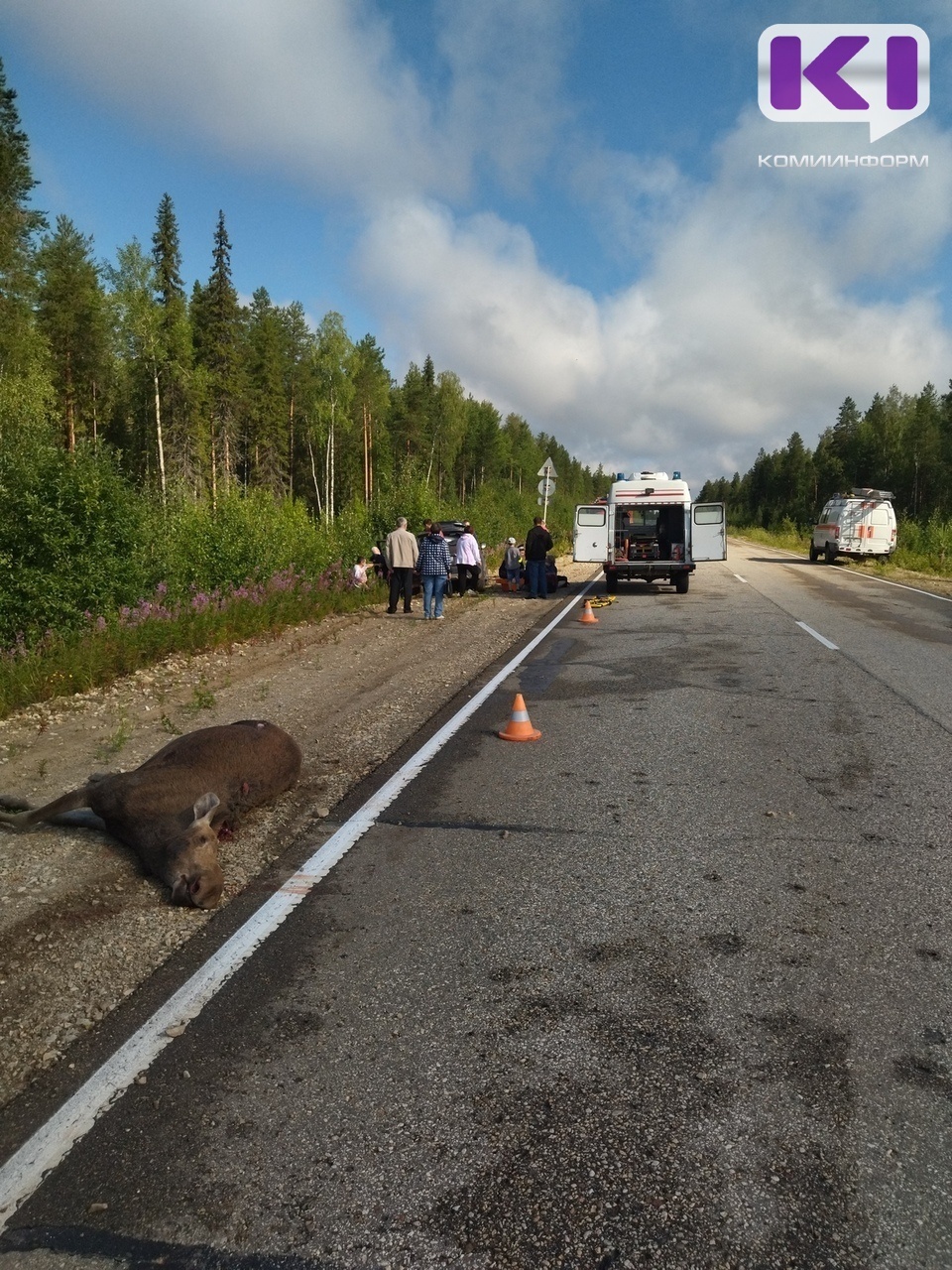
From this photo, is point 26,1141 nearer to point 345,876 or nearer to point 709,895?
point 345,876

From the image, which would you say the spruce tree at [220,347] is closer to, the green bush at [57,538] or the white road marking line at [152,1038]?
the green bush at [57,538]

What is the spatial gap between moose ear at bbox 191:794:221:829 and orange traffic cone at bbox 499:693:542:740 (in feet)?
10.3

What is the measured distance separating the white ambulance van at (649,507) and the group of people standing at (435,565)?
4.15 feet

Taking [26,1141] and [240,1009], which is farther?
[240,1009]

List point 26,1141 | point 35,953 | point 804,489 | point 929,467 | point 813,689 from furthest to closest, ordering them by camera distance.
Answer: point 804,489 → point 929,467 → point 813,689 → point 35,953 → point 26,1141

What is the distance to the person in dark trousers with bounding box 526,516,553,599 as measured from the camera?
20031 millimetres

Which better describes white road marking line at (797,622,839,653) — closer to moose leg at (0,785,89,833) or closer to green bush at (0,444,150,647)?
green bush at (0,444,150,647)

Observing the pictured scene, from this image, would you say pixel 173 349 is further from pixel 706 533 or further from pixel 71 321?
pixel 706 533

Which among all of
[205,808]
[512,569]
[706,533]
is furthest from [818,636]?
[205,808]

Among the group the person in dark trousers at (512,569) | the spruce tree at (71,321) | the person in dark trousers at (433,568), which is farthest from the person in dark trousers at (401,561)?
the spruce tree at (71,321)

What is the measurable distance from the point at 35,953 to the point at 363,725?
4.12 m

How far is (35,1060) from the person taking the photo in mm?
2750

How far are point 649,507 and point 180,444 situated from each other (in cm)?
3274

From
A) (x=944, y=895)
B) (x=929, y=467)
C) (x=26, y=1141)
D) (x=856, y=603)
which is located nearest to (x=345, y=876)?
(x=26, y=1141)
